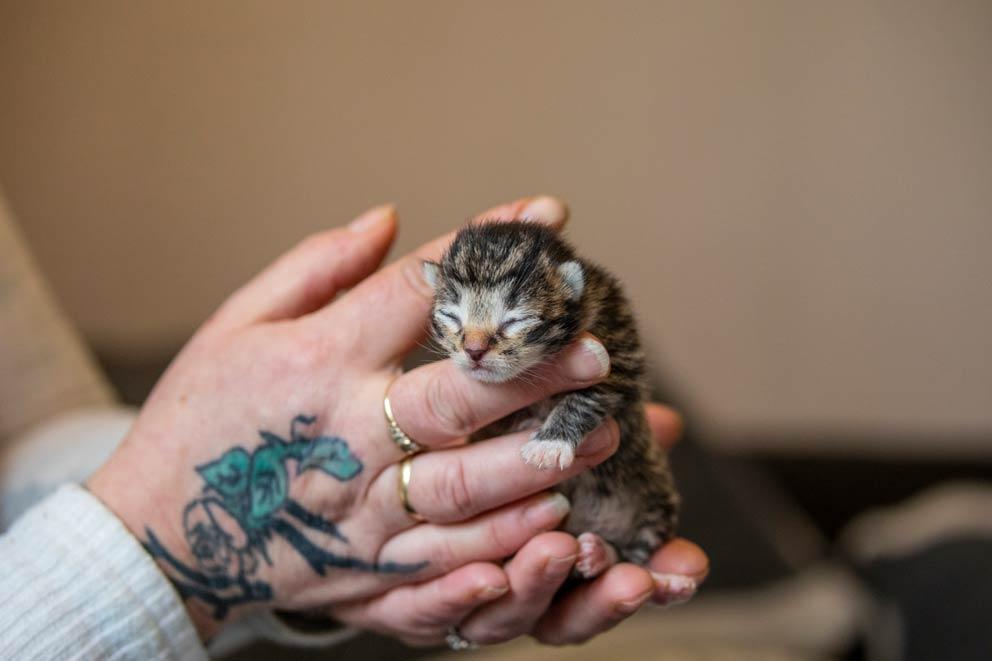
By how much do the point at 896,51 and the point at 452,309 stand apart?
3.84 m

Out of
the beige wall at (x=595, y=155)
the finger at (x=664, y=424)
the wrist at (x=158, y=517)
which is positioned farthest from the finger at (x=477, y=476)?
the beige wall at (x=595, y=155)

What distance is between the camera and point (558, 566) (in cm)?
132

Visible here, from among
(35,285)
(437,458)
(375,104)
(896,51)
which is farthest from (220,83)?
(437,458)

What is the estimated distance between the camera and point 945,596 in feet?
9.21

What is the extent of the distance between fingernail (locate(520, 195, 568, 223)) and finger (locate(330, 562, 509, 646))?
58 cm

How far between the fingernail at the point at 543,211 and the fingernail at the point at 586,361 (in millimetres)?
323

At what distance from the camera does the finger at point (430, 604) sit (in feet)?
4.61

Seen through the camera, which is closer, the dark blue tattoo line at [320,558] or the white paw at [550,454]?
the white paw at [550,454]

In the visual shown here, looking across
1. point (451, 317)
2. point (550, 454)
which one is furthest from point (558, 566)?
point (451, 317)

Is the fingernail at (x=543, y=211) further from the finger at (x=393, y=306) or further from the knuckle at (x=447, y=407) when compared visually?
the knuckle at (x=447, y=407)

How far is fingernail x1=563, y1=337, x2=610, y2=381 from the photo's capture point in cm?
122

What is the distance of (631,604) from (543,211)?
65 cm

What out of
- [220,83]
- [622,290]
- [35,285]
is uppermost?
[220,83]

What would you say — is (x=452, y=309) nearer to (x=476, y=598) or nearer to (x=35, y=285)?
(x=476, y=598)
